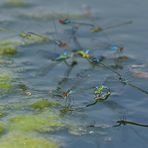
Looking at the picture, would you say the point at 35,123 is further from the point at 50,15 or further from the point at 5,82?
the point at 50,15

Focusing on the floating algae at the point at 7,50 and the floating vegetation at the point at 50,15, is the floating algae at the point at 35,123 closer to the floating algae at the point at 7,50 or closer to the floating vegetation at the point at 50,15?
the floating algae at the point at 7,50

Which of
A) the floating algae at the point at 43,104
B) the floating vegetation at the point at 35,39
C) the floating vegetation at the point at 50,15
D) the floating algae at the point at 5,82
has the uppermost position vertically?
the floating vegetation at the point at 50,15

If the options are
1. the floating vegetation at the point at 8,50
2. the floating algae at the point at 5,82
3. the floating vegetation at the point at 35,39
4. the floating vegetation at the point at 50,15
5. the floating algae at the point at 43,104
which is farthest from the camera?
the floating vegetation at the point at 50,15

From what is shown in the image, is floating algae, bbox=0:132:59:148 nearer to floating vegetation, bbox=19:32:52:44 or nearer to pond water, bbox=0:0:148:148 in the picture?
pond water, bbox=0:0:148:148

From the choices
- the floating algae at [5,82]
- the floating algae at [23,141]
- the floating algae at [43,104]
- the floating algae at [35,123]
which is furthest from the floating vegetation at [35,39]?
the floating algae at [23,141]

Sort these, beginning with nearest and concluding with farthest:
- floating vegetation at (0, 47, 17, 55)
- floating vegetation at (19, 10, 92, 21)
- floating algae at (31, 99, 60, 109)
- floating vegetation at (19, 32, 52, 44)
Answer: floating algae at (31, 99, 60, 109) → floating vegetation at (0, 47, 17, 55) → floating vegetation at (19, 32, 52, 44) → floating vegetation at (19, 10, 92, 21)

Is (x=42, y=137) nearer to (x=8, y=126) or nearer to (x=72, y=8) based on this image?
(x=8, y=126)

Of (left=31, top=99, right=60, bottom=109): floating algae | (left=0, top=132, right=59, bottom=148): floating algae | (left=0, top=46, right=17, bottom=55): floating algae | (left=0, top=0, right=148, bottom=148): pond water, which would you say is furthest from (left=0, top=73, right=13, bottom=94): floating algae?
(left=0, top=132, right=59, bottom=148): floating algae

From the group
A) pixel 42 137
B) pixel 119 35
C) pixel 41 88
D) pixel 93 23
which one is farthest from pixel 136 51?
pixel 42 137
